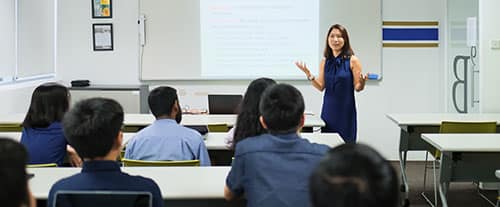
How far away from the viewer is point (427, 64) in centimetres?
675

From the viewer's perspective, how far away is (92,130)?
189 cm

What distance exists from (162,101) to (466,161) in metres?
1.84

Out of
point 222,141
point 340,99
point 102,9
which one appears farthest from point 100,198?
point 102,9

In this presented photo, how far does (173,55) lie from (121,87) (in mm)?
694

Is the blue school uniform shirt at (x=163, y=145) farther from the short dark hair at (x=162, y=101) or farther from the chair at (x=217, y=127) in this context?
the chair at (x=217, y=127)

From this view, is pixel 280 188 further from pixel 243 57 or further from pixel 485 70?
pixel 243 57

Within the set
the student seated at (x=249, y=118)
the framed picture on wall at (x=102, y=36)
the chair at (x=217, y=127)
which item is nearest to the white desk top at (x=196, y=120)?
the chair at (x=217, y=127)

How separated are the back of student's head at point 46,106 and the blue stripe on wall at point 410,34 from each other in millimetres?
4411

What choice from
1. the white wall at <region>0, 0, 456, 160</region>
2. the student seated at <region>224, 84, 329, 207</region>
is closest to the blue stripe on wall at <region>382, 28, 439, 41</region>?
the white wall at <region>0, 0, 456, 160</region>

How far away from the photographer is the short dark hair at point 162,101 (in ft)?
10.1

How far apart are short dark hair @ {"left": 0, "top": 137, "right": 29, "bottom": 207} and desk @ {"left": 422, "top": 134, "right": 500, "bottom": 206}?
271 centimetres

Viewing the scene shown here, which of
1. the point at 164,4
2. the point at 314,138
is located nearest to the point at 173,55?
the point at 164,4

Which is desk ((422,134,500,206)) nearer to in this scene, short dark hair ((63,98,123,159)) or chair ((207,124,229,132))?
chair ((207,124,229,132))

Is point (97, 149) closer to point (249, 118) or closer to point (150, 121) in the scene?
point (249, 118)
